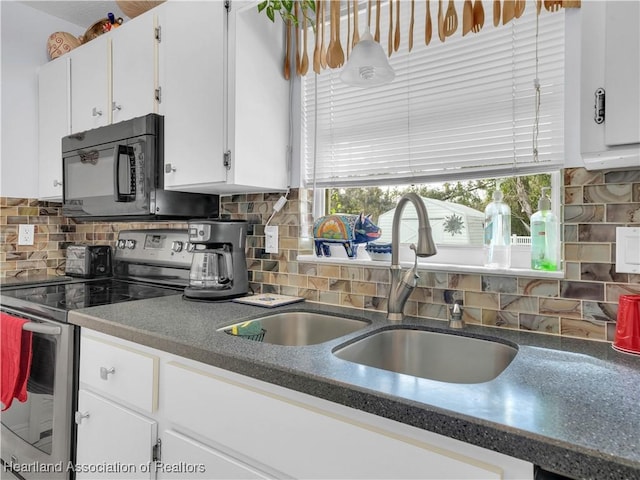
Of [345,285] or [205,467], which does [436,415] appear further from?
[345,285]

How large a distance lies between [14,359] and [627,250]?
209 centimetres

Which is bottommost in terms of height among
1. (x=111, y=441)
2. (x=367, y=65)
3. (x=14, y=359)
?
Result: (x=111, y=441)

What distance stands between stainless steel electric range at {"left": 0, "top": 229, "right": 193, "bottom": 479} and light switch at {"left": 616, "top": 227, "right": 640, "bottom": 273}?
167 cm

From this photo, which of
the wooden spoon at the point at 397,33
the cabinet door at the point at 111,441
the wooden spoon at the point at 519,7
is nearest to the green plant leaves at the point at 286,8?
the wooden spoon at the point at 397,33

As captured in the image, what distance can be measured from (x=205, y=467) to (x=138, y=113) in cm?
157

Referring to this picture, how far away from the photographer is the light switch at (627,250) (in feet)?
3.47

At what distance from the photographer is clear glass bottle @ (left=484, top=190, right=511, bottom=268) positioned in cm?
137

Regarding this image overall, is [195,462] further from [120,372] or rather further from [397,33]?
[397,33]

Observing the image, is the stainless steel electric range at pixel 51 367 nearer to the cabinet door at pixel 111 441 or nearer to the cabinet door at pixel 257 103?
the cabinet door at pixel 111 441

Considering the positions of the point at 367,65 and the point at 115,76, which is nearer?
the point at 367,65

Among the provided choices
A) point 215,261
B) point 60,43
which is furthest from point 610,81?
point 60,43

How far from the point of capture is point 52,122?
7.94 ft

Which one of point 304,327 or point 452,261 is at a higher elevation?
point 452,261

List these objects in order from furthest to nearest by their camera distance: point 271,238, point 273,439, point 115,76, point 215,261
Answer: point 115,76 < point 271,238 < point 215,261 < point 273,439
